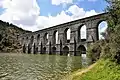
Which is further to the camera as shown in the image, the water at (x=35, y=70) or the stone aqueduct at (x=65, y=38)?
the stone aqueduct at (x=65, y=38)

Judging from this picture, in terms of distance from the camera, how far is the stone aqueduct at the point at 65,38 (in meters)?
48.4

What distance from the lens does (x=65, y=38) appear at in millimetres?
58281

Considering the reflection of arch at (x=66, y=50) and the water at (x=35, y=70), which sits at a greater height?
the reflection of arch at (x=66, y=50)

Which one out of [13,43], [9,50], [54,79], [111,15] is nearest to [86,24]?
[111,15]

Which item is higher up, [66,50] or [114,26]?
[114,26]

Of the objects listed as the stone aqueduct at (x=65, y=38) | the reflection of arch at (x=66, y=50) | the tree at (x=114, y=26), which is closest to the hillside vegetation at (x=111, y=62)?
the tree at (x=114, y=26)

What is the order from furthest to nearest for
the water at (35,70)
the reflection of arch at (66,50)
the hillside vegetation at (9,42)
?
the hillside vegetation at (9,42)
the reflection of arch at (66,50)
the water at (35,70)

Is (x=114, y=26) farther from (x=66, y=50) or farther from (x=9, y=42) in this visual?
(x=9, y=42)

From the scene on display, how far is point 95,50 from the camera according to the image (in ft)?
82.4

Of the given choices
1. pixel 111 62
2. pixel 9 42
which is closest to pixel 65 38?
pixel 111 62

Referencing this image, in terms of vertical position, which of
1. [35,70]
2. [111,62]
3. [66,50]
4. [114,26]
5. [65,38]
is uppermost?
[65,38]

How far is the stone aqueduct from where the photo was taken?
1906 inches

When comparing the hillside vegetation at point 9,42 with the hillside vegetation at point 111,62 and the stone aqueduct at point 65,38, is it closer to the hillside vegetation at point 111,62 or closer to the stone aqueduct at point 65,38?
the stone aqueduct at point 65,38

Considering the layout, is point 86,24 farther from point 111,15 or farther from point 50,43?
point 111,15
